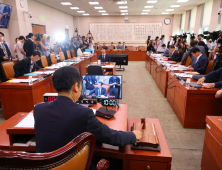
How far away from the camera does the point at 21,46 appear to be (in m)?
5.14

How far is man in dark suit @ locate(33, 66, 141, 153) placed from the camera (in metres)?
0.86

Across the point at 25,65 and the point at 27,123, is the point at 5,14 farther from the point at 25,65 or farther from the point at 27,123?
the point at 27,123

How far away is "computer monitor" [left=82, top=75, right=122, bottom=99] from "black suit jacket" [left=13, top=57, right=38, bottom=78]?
2117 mm

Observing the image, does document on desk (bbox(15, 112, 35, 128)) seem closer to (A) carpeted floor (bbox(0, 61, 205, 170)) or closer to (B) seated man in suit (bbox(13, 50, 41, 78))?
(A) carpeted floor (bbox(0, 61, 205, 170))

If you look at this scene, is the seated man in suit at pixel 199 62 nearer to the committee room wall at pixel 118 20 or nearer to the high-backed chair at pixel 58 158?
the high-backed chair at pixel 58 158

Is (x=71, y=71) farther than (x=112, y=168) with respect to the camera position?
No

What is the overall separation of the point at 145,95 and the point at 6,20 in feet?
17.4

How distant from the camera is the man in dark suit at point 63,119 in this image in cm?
86

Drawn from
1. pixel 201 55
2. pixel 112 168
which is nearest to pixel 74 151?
pixel 112 168

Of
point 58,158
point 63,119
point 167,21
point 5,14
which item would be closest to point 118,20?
point 167,21

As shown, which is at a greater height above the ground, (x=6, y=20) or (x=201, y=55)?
(x=6, y=20)

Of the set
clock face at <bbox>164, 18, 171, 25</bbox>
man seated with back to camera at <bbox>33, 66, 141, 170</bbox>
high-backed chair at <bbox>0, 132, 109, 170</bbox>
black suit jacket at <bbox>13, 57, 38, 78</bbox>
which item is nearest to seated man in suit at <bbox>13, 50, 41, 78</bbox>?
black suit jacket at <bbox>13, 57, 38, 78</bbox>

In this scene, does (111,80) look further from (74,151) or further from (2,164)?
(2,164)

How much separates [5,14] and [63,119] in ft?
20.2
